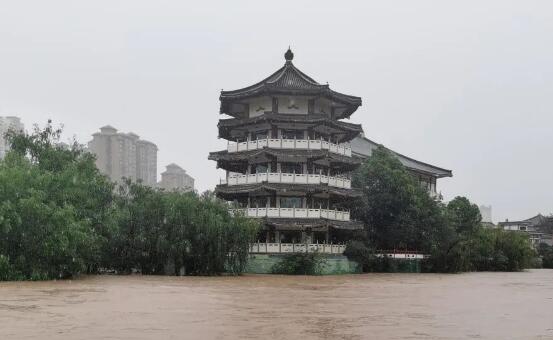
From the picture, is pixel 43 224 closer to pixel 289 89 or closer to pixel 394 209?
pixel 289 89

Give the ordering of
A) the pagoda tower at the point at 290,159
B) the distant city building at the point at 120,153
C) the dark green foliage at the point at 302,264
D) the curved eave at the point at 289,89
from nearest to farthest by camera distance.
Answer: the dark green foliage at the point at 302,264 → the pagoda tower at the point at 290,159 → the curved eave at the point at 289,89 → the distant city building at the point at 120,153

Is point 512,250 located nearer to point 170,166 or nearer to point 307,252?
point 307,252

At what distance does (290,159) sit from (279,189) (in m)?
1.89

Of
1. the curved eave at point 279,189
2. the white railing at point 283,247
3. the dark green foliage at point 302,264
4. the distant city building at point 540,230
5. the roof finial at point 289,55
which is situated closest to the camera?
the dark green foliage at point 302,264

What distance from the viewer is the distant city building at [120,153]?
245ft

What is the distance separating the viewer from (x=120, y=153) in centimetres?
7669

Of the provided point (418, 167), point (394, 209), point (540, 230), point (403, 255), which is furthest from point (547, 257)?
point (394, 209)

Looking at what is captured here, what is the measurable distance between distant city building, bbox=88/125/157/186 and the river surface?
51862mm

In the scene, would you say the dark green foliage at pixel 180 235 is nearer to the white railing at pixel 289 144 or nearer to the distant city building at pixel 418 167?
the white railing at pixel 289 144

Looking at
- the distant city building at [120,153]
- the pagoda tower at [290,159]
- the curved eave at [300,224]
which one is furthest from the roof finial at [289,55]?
the distant city building at [120,153]

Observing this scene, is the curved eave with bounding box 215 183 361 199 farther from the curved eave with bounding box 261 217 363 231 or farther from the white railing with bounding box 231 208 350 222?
the curved eave with bounding box 261 217 363 231

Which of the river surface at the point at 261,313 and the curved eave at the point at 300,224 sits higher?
the curved eave at the point at 300,224

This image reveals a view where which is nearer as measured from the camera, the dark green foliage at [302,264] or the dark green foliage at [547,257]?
the dark green foliage at [302,264]

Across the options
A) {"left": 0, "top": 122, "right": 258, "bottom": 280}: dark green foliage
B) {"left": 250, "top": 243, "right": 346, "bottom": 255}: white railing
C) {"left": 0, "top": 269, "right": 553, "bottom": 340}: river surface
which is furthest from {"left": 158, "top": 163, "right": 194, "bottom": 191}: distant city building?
{"left": 0, "top": 269, "right": 553, "bottom": 340}: river surface
